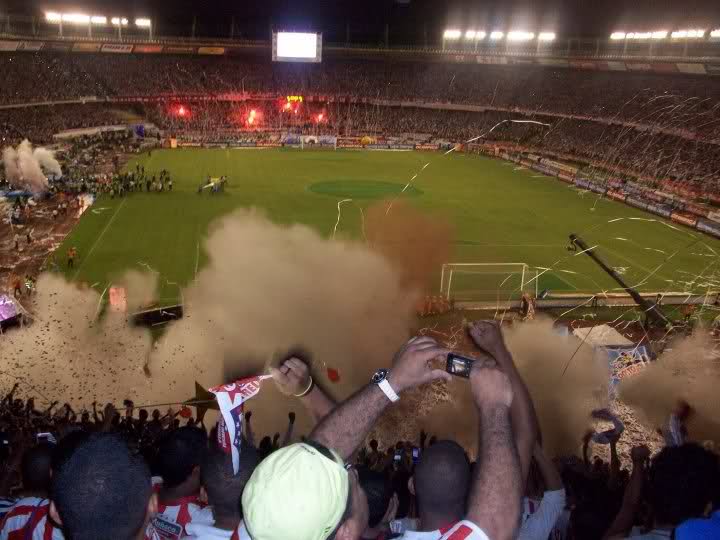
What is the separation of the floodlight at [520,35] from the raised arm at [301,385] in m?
59.4

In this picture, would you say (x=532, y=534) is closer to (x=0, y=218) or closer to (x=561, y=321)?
(x=561, y=321)

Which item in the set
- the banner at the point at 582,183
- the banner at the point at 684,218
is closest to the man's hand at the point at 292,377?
the banner at the point at 684,218

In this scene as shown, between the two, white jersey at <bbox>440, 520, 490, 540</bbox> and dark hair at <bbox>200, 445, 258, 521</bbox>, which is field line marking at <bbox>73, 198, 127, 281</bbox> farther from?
white jersey at <bbox>440, 520, 490, 540</bbox>

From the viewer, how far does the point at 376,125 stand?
58750 mm

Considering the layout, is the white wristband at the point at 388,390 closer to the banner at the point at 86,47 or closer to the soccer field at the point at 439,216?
the soccer field at the point at 439,216

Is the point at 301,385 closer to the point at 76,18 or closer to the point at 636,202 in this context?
the point at 636,202

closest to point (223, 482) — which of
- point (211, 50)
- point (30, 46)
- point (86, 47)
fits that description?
point (30, 46)

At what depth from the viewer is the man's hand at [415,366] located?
9.32ft

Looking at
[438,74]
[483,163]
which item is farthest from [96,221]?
[438,74]

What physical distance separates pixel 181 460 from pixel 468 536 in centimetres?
213

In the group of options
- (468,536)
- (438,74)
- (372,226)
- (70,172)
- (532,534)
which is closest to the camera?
(468,536)

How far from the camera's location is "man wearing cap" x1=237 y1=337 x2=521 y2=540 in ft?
6.41

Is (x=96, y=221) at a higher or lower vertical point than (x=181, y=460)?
lower

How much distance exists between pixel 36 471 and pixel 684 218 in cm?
2911
